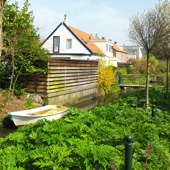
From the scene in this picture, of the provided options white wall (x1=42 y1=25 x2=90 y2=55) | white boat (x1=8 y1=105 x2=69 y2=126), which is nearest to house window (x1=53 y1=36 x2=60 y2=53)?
white wall (x1=42 y1=25 x2=90 y2=55)

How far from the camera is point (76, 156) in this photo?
488cm

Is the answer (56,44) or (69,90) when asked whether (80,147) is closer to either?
(69,90)

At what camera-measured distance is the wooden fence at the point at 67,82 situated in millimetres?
17344

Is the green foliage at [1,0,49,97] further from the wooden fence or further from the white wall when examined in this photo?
the white wall

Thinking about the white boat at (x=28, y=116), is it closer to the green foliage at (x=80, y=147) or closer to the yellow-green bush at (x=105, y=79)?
the green foliage at (x=80, y=147)

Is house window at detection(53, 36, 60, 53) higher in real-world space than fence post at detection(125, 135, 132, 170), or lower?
higher

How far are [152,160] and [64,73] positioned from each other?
15.4 metres

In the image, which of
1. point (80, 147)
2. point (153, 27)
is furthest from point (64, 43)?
point (80, 147)

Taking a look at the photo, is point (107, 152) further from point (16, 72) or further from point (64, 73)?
point (64, 73)

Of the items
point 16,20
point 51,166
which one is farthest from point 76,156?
point 16,20

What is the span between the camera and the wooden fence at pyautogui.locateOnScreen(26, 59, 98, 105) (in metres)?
17.3

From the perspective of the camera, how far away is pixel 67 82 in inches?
813

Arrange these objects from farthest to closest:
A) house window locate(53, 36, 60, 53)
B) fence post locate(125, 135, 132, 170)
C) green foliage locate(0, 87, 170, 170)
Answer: house window locate(53, 36, 60, 53) < green foliage locate(0, 87, 170, 170) < fence post locate(125, 135, 132, 170)

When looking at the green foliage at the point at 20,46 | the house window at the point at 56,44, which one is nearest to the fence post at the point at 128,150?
the green foliage at the point at 20,46
